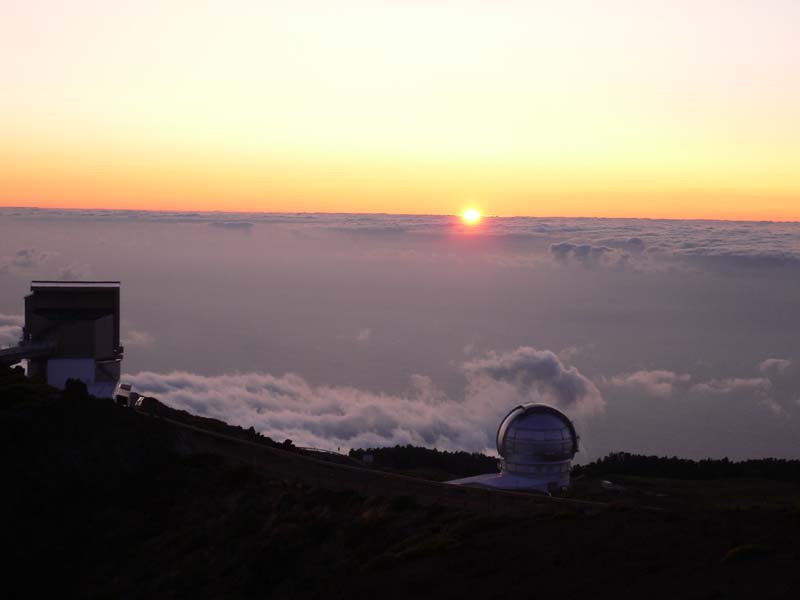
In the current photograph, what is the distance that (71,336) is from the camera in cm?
2689

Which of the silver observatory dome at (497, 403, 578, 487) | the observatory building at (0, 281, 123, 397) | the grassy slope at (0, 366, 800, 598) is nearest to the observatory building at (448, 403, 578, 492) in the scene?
the silver observatory dome at (497, 403, 578, 487)

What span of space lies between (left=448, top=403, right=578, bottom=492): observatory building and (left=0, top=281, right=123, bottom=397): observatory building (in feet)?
35.9

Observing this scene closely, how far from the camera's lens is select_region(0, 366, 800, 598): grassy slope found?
10.7m

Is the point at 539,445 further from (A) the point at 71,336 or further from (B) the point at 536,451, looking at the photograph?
(A) the point at 71,336

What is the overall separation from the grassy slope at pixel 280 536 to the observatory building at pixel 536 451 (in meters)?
6.37

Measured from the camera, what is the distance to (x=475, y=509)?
50.3ft

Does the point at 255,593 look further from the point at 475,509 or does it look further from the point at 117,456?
the point at 117,456

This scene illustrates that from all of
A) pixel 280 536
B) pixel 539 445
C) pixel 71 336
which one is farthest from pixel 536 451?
pixel 71 336

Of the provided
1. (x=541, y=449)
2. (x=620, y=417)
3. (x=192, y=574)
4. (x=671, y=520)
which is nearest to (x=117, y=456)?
(x=192, y=574)

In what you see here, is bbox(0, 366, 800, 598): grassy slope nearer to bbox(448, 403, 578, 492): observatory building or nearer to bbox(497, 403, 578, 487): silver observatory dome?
bbox(448, 403, 578, 492): observatory building

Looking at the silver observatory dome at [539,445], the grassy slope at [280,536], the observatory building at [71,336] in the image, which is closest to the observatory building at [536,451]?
the silver observatory dome at [539,445]

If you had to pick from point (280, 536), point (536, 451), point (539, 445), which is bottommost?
point (280, 536)

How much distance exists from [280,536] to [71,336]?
1524cm

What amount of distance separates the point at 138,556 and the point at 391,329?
122 m
